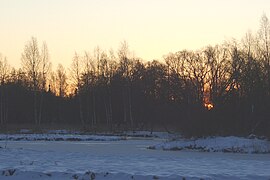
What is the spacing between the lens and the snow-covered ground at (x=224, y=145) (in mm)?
29609

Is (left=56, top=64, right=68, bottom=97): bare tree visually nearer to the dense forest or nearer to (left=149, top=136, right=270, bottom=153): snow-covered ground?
the dense forest

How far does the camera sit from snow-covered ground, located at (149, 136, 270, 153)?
29609mm

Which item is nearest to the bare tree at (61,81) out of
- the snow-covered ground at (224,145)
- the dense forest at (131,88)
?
the dense forest at (131,88)

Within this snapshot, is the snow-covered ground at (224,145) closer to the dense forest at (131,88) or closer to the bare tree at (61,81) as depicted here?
the dense forest at (131,88)

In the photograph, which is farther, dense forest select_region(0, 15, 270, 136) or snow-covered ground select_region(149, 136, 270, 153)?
dense forest select_region(0, 15, 270, 136)

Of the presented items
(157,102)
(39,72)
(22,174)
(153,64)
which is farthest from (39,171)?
(153,64)

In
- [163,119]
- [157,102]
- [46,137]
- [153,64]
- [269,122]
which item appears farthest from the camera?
[153,64]

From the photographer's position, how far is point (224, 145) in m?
31.1

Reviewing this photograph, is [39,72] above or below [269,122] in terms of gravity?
above

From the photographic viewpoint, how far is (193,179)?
1232 cm

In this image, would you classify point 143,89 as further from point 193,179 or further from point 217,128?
point 193,179

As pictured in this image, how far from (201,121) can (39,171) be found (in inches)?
1079

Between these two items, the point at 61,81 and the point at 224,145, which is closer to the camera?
the point at 224,145

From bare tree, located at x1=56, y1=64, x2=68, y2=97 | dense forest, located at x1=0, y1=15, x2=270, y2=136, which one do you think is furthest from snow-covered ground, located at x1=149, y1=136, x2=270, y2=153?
bare tree, located at x1=56, y1=64, x2=68, y2=97
